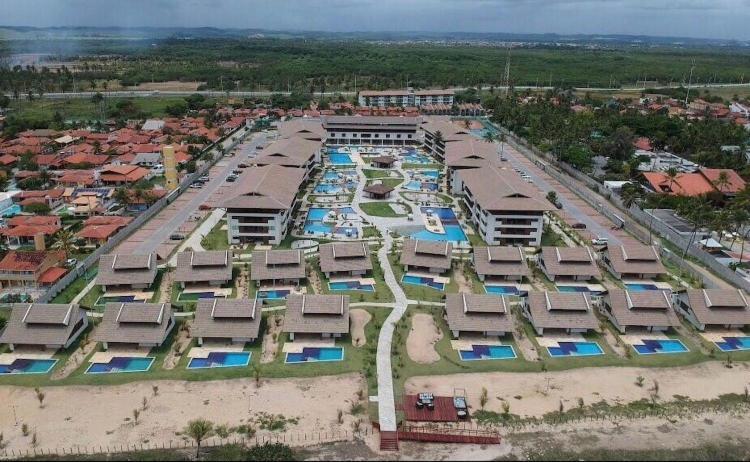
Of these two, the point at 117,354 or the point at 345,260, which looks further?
the point at 345,260

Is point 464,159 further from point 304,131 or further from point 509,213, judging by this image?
point 304,131

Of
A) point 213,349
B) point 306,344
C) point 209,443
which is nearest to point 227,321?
point 213,349

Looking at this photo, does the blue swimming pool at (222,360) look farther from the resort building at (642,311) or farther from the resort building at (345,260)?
the resort building at (642,311)

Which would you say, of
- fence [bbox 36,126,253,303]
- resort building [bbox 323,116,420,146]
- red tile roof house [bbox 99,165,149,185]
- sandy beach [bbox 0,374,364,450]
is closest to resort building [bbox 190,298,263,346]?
sandy beach [bbox 0,374,364,450]

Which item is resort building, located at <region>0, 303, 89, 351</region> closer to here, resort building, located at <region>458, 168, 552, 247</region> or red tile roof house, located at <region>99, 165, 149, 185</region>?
resort building, located at <region>458, 168, 552, 247</region>

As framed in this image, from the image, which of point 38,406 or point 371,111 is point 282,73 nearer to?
point 371,111

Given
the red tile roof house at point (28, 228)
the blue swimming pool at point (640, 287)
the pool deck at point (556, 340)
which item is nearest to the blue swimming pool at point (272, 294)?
the pool deck at point (556, 340)
